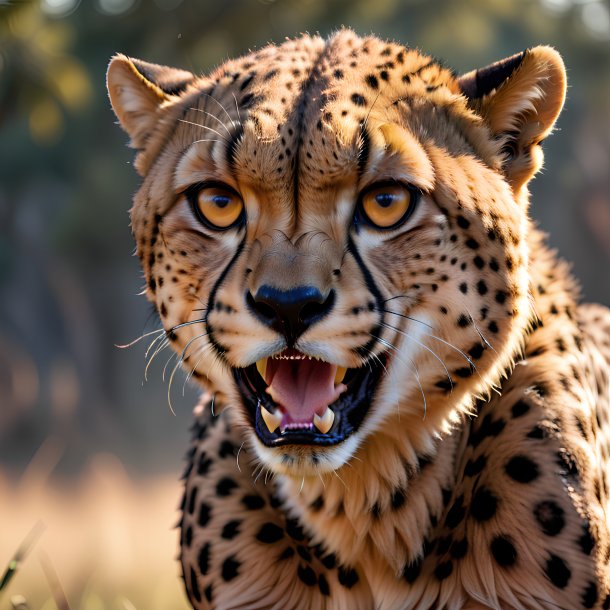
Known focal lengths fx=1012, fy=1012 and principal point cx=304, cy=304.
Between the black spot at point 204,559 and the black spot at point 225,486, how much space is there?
152mm

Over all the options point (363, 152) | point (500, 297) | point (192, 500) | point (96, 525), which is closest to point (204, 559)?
point (192, 500)

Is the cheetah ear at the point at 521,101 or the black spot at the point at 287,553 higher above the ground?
the cheetah ear at the point at 521,101

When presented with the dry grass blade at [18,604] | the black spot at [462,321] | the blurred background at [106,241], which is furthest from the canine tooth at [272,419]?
the blurred background at [106,241]

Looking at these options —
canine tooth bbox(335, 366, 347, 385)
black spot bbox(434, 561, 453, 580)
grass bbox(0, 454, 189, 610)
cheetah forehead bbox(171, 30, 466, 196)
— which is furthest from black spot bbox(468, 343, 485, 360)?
grass bbox(0, 454, 189, 610)

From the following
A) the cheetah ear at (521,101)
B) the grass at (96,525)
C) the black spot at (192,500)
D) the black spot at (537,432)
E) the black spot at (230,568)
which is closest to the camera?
the black spot at (537,432)

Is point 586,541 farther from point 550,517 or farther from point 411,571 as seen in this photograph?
point 411,571

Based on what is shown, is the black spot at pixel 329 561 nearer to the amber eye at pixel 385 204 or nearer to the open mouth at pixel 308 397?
the open mouth at pixel 308 397

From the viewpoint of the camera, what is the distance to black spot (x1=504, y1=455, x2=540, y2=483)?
8.85 ft

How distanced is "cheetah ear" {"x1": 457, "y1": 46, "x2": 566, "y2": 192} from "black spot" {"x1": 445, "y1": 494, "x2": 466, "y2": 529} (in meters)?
0.91

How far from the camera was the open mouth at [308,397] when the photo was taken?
2.53 m

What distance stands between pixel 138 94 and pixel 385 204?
993 mm

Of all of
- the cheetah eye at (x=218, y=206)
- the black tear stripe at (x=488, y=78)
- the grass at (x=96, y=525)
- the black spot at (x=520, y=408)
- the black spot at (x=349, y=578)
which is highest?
the black tear stripe at (x=488, y=78)

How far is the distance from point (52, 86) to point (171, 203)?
5422 millimetres

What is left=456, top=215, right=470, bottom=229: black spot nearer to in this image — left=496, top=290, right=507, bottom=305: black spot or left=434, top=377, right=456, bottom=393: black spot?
left=496, top=290, right=507, bottom=305: black spot
